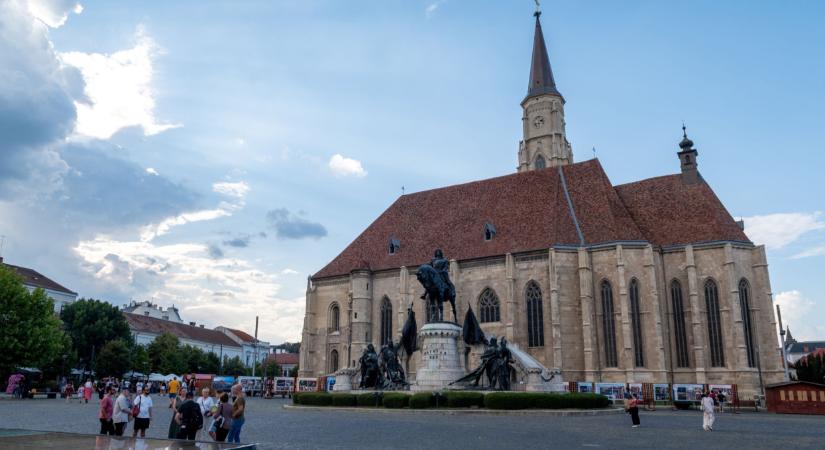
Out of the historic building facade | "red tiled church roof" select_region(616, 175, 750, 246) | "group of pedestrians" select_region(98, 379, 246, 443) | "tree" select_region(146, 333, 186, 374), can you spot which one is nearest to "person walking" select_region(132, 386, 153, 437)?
"group of pedestrians" select_region(98, 379, 246, 443)

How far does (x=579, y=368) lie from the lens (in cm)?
3581

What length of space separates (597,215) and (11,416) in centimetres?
3247

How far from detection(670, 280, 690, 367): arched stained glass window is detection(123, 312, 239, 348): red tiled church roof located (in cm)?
5579

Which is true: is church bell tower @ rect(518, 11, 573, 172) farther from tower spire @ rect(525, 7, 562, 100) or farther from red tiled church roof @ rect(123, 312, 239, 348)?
red tiled church roof @ rect(123, 312, 239, 348)

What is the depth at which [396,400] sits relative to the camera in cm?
2244

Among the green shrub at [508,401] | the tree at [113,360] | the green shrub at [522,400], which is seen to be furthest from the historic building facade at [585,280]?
the tree at [113,360]

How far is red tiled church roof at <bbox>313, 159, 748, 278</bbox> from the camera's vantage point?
38.3 m

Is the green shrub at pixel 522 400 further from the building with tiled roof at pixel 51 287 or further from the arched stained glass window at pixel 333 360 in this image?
the building with tiled roof at pixel 51 287

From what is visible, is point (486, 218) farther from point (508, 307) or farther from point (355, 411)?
point (355, 411)

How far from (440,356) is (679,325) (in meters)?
19.6

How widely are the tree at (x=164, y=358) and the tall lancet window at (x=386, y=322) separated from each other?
94.2ft

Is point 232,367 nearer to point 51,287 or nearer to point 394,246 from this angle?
point 51,287

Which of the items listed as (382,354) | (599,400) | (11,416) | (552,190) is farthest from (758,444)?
(552,190)

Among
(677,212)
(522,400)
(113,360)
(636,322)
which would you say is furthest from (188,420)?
(113,360)
